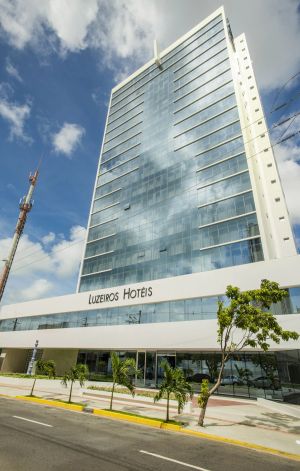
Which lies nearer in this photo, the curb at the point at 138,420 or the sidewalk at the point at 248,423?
the sidewalk at the point at 248,423

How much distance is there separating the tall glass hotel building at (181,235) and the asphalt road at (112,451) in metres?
14.9

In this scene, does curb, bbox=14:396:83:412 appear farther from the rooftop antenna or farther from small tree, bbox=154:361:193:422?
the rooftop antenna

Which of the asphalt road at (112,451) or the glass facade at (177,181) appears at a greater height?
the glass facade at (177,181)

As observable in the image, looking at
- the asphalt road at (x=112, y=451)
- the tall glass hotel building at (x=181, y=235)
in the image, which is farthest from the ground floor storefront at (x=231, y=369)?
the asphalt road at (x=112, y=451)

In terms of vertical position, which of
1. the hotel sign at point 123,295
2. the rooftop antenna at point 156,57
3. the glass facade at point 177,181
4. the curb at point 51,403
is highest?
the rooftop antenna at point 156,57

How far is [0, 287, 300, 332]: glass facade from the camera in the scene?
23.5m

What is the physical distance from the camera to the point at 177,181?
46562 mm

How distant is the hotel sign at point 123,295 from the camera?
32838mm

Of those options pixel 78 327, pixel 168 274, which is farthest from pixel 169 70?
pixel 78 327

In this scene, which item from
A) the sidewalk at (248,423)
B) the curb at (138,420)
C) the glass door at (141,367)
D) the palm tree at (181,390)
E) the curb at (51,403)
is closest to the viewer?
the sidewalk at (248,423)

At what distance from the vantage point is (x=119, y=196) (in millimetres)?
55688

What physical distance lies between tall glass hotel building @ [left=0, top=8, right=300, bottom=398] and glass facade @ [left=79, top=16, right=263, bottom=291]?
202 millimetres

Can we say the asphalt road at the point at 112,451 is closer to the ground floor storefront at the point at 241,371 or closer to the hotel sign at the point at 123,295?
the ground floor storefront at the point at 241,371

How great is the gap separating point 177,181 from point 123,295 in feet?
70.0
